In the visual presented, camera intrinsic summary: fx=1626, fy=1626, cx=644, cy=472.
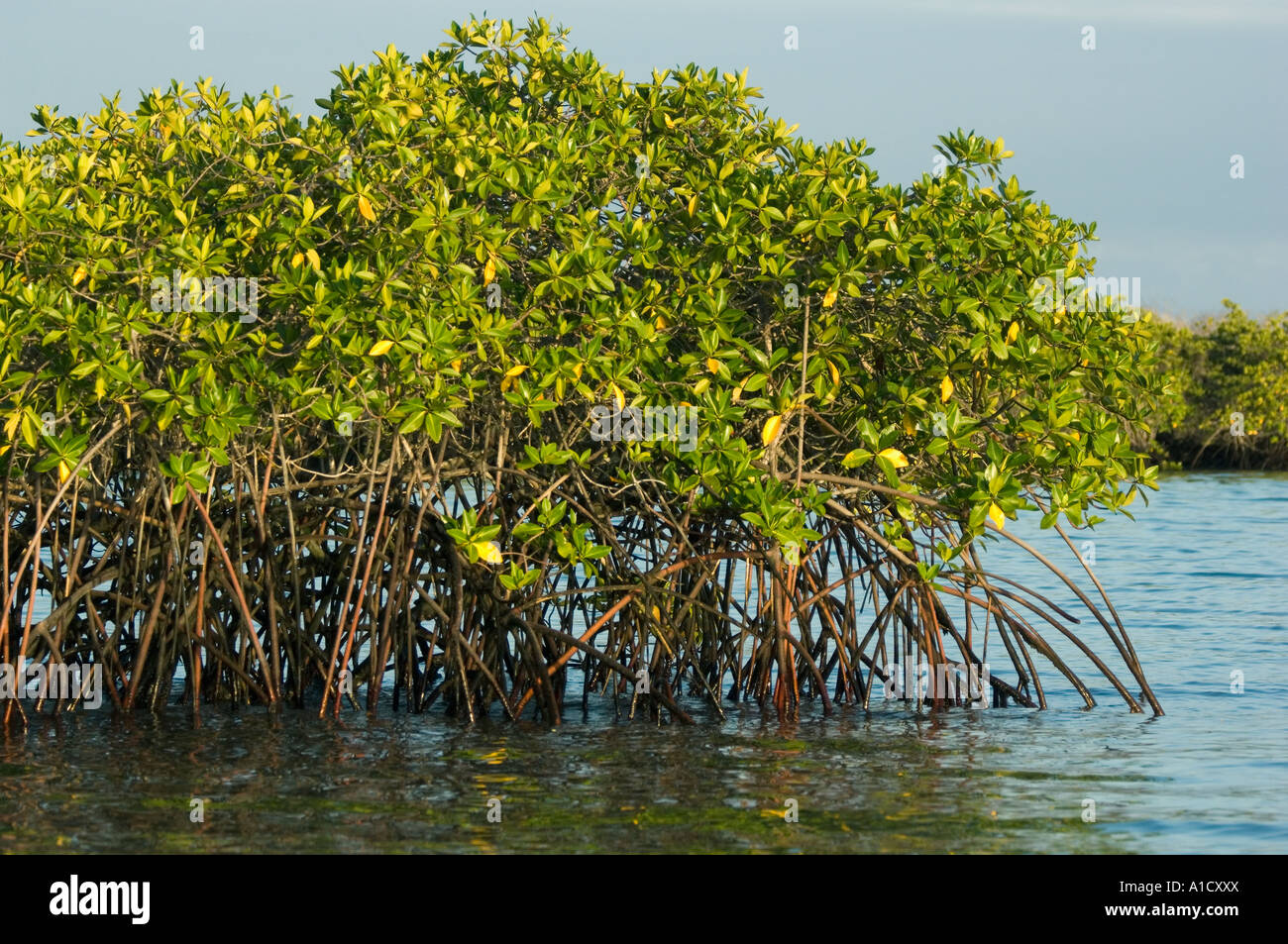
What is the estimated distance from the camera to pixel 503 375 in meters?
8.59

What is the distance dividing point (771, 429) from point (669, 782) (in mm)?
1918

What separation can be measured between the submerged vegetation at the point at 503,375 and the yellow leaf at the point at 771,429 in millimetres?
30

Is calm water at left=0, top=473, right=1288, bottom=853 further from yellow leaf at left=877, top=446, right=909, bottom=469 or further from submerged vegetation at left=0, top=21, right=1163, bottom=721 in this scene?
yellow leaf at left=877, top=446, right=909, bottom=469

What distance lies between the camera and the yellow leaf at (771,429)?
855 cm

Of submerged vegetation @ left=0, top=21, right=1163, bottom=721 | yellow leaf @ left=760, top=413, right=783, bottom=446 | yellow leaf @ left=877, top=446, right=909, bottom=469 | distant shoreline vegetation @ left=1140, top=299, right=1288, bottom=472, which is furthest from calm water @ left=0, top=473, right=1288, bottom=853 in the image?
distant shoreline vegetation @ left=1140, top=299, right=1288, bottom=472

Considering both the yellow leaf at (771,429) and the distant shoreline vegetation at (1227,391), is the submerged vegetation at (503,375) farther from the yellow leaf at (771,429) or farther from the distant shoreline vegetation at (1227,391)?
the distant shoreline vegetation at (1227,391)

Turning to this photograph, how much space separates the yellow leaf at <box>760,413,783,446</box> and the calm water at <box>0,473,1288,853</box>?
5.52 ft

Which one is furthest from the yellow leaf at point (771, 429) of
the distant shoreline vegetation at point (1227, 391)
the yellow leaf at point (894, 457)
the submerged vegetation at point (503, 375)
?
the distant shoreline vegetation at point (1227, 391)

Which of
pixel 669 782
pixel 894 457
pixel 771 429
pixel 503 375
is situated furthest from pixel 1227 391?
pixel 669 782

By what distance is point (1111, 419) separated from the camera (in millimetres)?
9180

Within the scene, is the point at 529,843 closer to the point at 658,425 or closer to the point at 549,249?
the point at 658,425

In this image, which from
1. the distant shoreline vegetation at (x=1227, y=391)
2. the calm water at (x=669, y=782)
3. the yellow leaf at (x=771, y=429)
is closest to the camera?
the calm water at (x=669, y=782)

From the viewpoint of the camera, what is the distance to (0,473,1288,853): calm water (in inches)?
278
